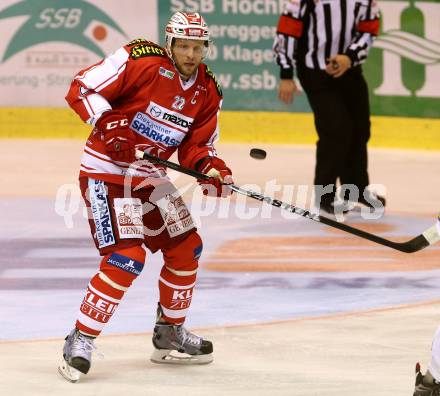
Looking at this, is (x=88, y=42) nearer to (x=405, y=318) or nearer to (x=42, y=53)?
(x=42, y=53)

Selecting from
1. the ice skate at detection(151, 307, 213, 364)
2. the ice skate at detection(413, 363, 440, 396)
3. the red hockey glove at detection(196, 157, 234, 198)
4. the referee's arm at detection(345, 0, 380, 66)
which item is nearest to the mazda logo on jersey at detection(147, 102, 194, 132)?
the red hockey glove at detection(196, 157, 234, 198)

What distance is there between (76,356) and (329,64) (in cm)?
421

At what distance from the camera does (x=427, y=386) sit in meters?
4.61

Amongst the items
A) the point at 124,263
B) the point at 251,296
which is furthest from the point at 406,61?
the point at 124,263

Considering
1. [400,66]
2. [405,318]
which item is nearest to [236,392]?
[405,318]

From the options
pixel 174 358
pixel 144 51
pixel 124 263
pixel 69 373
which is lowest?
pixel 174 358

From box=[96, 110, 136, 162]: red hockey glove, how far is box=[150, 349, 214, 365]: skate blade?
0.81m

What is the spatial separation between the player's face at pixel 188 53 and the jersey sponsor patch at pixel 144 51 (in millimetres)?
72

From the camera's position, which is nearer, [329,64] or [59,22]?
[329,64]

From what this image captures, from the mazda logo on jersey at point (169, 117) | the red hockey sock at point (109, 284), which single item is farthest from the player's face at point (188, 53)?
the red hockey sock at point (109, 284)

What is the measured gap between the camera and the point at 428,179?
33.6 ft

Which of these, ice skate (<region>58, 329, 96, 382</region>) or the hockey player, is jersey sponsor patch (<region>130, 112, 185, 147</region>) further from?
ice skate (<region>58, 329, 96, 382</region>)

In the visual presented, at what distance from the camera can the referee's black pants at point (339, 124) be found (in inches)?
355

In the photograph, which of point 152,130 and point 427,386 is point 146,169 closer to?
point 152,130
